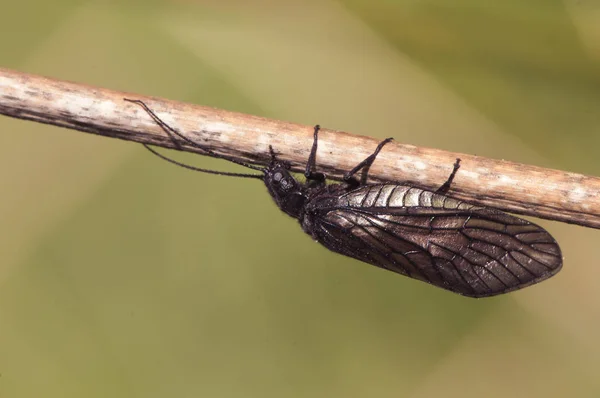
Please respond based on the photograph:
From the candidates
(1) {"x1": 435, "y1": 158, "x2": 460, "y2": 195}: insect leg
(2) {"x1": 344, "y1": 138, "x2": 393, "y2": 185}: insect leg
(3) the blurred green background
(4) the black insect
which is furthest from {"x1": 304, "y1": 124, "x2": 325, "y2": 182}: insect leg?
(3) the blurred green background

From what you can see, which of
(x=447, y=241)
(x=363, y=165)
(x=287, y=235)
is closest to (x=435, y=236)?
(x=447, y=241)

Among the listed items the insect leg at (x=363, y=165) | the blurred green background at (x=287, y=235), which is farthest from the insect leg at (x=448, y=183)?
the blurred green background at (x=287, y=235)

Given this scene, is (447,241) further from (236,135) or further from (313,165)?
(236,135)

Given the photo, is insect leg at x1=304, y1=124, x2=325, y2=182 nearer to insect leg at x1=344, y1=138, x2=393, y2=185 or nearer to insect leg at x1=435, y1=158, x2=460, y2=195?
insect leg at x1=344, y1=138, x2=393, y2=185

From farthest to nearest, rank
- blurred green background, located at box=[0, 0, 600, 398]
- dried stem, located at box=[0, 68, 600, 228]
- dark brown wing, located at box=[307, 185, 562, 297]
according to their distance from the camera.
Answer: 1. blurred green background, located at box=[0, 0, 600, 398]
2. dried stem, located at box=[0, 68, 600, 228]
3. dark brown wing, located at box=[307, 185, 562, 297]

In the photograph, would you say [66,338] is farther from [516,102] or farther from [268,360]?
[516,102]

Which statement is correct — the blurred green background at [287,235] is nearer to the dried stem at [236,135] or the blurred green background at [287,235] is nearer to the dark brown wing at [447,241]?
the dark brown wing at [447,241]

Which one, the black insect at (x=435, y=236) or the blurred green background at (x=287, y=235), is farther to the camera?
the blurred green background at (x=287, y=235)
